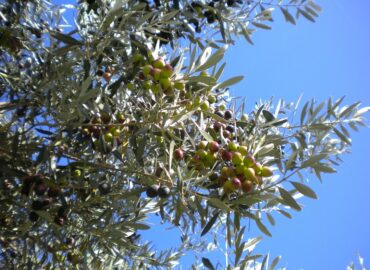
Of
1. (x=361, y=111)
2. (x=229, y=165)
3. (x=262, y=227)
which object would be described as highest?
(x=361, y=111)

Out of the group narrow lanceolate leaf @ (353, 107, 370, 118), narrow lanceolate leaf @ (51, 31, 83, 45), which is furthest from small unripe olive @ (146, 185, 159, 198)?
narrow lanceolate leaf @ (353, 107, 370, 118)

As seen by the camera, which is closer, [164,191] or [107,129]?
[164,191]

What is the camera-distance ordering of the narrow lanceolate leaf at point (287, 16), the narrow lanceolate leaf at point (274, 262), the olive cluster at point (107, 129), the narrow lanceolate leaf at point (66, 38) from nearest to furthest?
the narrow lanceolate leaf at point (66, 38) → the olive cluster at point (107, 129) → the narrow lanceolate leaf at point (274, 262) → the narrow lanceolate leaf at point (287, 16)

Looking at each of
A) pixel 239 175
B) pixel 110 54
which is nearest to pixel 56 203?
pixel 110 54

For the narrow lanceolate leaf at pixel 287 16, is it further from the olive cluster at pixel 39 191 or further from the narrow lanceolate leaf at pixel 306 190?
the olive cluster at pixel 39 191

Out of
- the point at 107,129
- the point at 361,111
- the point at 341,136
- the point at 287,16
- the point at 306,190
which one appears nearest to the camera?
the point at 306,190

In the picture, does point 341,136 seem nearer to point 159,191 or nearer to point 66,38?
point 159,191

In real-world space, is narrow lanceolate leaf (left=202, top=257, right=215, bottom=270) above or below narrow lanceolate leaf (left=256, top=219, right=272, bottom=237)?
below

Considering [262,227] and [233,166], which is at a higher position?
[233,166]

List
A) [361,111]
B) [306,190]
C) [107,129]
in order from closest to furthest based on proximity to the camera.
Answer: [306,190]
[107,129]
[361,111]

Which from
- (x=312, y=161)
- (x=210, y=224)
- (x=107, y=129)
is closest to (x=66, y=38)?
(x=107, y=129)

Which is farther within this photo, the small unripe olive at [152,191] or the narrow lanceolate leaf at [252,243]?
the narrow lanceolate leaf at [252,243]

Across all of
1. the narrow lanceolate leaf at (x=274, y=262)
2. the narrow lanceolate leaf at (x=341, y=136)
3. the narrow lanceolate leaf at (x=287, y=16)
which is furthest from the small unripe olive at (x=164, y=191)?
the narrow lanceolate leaf at (x=287, y=16)

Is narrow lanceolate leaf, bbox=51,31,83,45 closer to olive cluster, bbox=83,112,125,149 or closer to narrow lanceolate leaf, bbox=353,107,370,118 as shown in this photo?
olive cluster, bbox=83,112,125,149
